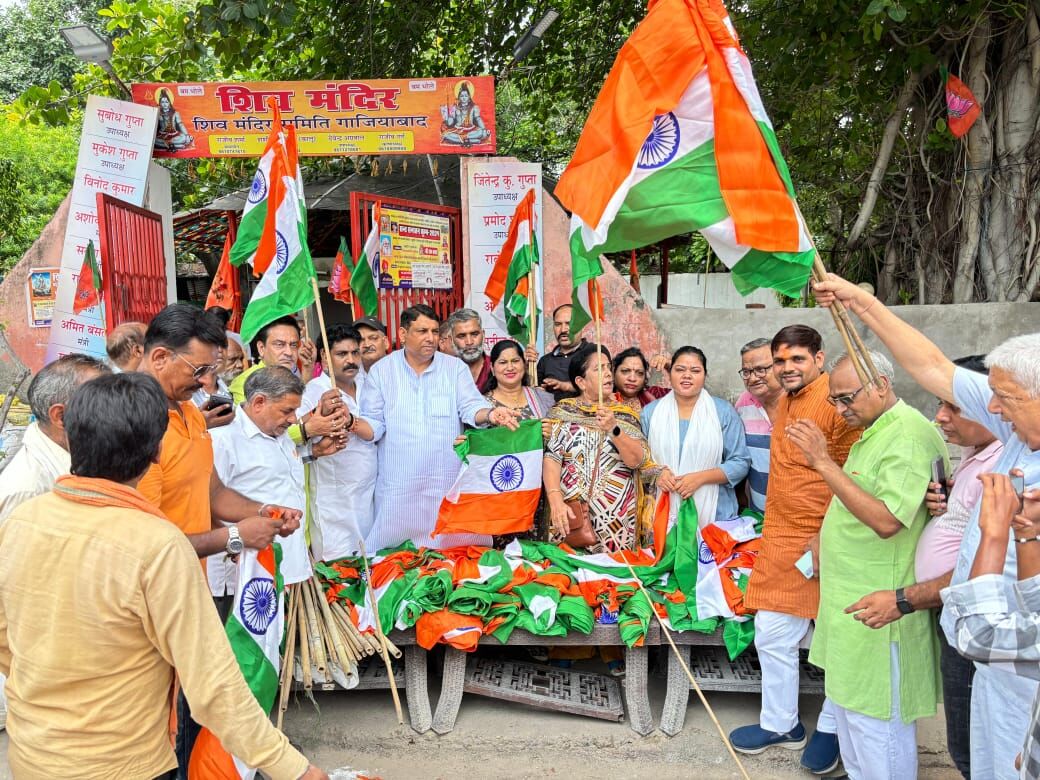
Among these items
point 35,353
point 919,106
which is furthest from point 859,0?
point 35,353

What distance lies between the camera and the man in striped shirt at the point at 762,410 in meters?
4.00

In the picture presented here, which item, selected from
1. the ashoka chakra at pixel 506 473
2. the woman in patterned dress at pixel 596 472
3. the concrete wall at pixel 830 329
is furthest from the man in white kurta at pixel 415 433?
the concrete wall at pixel 830 329

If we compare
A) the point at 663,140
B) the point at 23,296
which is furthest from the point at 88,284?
the point at 663,140

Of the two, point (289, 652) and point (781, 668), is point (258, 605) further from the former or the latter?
point (781, 668)

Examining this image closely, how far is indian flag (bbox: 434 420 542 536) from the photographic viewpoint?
402 centimetres

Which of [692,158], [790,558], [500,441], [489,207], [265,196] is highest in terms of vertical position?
[489,207]

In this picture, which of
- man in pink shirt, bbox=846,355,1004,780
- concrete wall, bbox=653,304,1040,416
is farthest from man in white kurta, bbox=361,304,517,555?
concrete wall, bbox=653,304,1040,416

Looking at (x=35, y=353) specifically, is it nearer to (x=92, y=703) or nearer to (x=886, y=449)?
(x=92, y=703)

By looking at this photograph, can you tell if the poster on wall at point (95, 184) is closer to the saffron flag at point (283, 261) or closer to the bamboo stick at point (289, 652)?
the saffron flag at point (283, 261)

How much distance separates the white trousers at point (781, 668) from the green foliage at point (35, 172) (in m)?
11.9

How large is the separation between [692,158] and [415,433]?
2147mm

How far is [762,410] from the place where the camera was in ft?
13.6

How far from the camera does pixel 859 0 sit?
19.6 ft

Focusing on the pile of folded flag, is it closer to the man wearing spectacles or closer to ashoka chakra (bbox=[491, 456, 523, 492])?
ashoka chakra (bbox=[491, 456, 523, 492])
